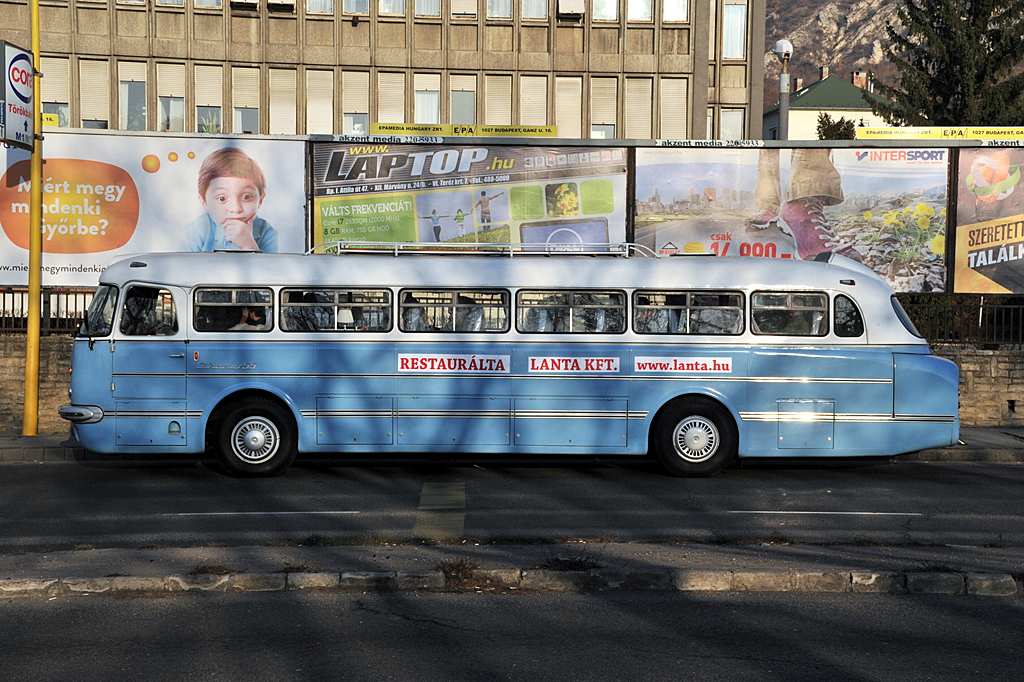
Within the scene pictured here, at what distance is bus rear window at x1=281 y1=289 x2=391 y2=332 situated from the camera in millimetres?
13180

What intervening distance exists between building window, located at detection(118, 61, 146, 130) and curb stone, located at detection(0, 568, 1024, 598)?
30.4 meters

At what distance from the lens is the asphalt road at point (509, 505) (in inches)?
361

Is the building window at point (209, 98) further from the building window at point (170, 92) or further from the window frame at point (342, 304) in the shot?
the window frame at point (342, 304)

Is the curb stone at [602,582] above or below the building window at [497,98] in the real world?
below

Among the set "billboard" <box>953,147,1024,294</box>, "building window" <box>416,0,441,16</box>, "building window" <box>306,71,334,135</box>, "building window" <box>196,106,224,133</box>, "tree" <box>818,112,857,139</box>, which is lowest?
"billboard" <box>953,147,1024,294</box>

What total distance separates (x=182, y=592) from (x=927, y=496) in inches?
318

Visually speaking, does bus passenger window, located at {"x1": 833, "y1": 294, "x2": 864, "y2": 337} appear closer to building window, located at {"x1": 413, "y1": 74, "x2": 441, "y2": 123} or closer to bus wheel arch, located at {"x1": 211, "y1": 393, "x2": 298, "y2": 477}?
bus wheel arch, located at {"x1": 211, "y1": 393, "x2": 298, "y2": 477}

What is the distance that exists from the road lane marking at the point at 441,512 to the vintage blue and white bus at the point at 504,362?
1.15 m

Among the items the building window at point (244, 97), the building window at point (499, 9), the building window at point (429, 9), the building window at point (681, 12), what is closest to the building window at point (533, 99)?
the building window at point (499, 9)

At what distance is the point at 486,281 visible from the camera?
1338 cm

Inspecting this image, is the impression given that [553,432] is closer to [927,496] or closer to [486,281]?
[486,281]

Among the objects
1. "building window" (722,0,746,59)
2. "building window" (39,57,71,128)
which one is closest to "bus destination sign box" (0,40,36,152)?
"building window" (39,57,71,128)

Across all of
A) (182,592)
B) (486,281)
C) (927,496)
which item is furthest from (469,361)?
(182,592)

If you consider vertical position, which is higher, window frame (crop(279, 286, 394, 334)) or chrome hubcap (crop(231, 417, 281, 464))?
window frame (crop(279, 286, 394, 334))
